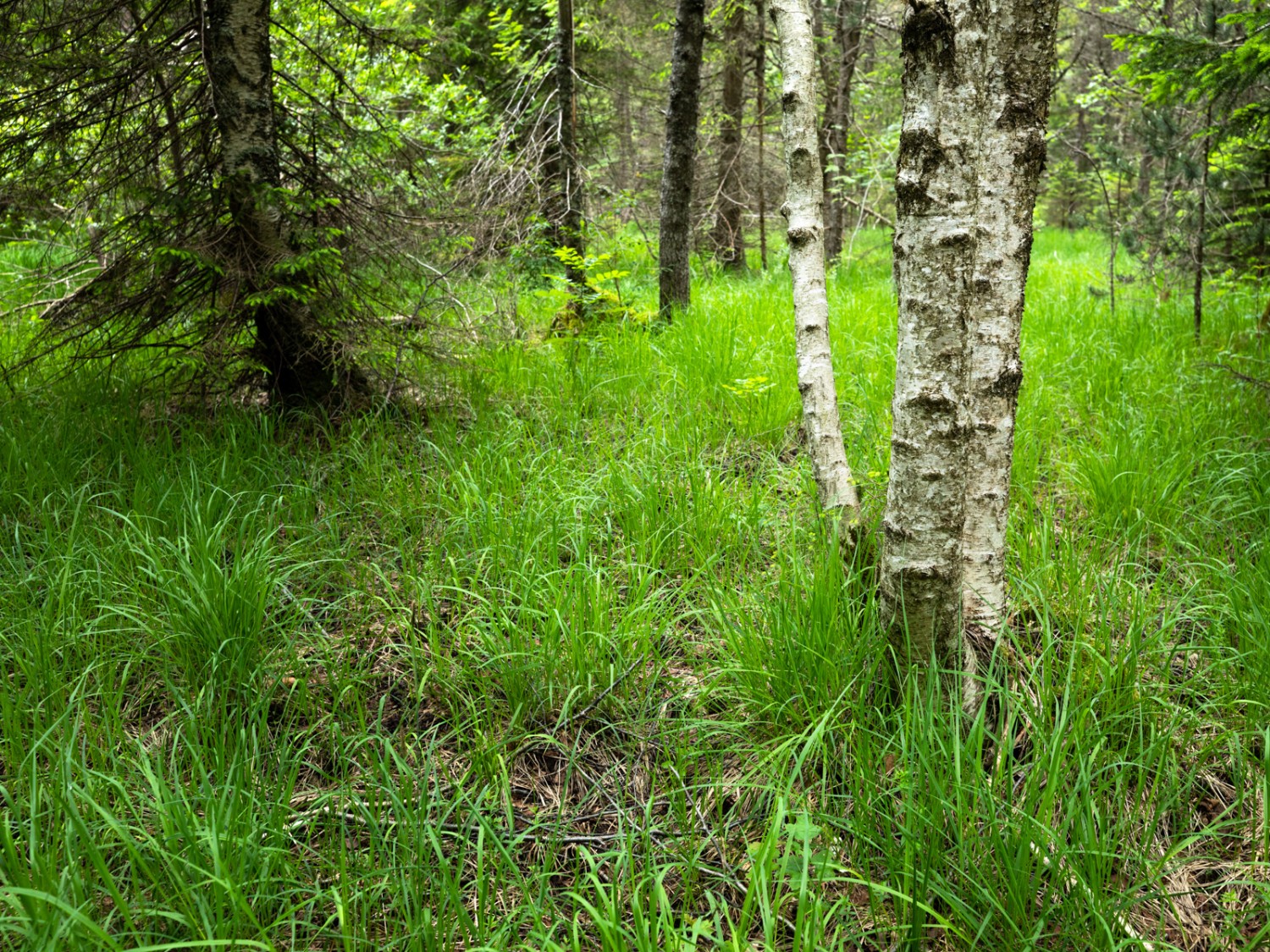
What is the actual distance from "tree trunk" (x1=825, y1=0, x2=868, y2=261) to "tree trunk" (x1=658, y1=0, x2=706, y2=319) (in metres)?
2.37

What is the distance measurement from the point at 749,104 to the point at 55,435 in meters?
15.2

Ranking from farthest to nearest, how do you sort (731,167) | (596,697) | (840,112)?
(731,167)
(840,112)
(596,697)

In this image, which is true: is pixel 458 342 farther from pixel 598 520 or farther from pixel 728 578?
pixel 728 578

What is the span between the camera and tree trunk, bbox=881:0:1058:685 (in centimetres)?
181

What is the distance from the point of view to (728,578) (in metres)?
2.78

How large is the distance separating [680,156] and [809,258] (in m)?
3.74

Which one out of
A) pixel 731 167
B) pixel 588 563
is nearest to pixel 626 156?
pixel 731 167

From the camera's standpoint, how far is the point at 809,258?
2734 millimetres

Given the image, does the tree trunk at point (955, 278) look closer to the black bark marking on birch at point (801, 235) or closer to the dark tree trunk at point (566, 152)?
the black bark marking on birch at point (801, 235)

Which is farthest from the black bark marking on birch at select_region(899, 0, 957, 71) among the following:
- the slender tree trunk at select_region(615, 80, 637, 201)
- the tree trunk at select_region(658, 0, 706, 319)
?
the slender tree trunk at select_region(615, 80, 637, 201)

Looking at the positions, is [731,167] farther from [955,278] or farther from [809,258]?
[955,278]

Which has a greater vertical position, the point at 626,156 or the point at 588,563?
the point at 626,156

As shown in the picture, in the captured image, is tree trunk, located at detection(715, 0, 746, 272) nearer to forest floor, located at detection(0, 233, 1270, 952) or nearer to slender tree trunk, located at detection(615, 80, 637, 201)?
slender tree trunk, located at detection(615, 80, 637, 201)

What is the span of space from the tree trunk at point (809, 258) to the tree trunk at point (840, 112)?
18.1 ft
